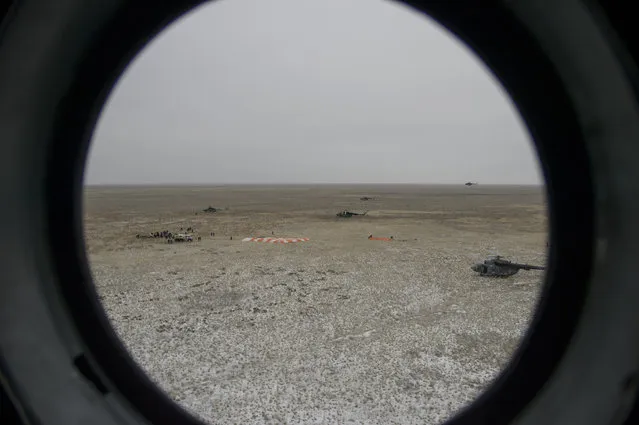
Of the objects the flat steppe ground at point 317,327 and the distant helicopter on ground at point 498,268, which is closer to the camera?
the flat steppe ground at point 317,327

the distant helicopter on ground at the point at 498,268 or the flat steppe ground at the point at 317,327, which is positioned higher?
the distant helicopter on ground at the point at 498,268

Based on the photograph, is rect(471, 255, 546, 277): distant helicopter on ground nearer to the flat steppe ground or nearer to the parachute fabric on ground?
the flat steppe ground

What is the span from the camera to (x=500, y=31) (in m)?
1.80

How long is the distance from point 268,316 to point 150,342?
2.68m

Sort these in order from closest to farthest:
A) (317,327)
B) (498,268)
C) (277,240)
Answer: (317,327) → (498,268) → (277,240)

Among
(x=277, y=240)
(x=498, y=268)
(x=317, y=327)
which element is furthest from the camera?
(x=277, y=240)

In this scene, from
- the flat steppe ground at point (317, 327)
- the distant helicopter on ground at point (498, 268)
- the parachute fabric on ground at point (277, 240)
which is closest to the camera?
the flat steppe ground at point (317, 327)

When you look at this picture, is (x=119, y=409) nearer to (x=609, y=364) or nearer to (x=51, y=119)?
(x=51, y=119)

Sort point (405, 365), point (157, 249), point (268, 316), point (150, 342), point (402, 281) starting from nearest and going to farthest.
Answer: point (405, 365) < point (150, 342) < point (268, 316) < point (402, 281) < point (157, 249)

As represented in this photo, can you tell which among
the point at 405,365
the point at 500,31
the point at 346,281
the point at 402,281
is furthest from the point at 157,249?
the point at 500,31

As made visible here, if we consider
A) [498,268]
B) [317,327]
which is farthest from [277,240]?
[317,327]

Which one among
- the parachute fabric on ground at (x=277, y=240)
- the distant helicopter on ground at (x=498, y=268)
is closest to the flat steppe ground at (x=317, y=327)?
the distant helicopter on ground at (x=498, y=268)

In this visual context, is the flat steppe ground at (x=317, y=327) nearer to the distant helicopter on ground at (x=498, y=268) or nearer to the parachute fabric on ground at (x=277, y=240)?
the distant helicopter on ground at (x=498, y=268)

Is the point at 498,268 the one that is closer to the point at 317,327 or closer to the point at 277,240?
the point at 317,327
